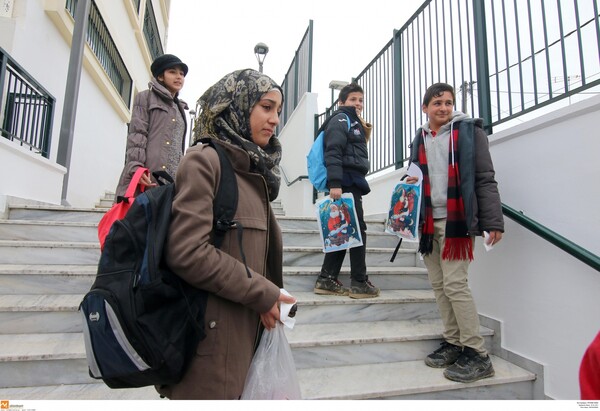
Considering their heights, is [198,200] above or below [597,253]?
above

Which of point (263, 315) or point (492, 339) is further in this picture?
point (492, 339)

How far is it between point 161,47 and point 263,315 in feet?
47.5

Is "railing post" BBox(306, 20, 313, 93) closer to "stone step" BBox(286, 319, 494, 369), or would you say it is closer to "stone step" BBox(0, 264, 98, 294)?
"stone step" BBox(286, 319, 494, 369)

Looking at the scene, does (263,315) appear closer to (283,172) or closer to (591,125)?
(591,125)

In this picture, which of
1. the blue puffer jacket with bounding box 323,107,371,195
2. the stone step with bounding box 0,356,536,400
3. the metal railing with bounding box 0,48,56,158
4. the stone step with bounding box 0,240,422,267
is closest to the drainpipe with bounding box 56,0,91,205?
the metal railing with bounding box 0,48,56,158

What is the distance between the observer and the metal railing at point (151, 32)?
34.7 ft

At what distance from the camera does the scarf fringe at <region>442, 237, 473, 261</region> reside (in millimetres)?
2002

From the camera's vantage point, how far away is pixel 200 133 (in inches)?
42.9

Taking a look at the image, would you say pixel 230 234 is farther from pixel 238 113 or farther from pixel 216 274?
pixel 238 113

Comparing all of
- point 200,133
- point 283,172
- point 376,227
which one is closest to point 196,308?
point 200,133

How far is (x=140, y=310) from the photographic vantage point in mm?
786

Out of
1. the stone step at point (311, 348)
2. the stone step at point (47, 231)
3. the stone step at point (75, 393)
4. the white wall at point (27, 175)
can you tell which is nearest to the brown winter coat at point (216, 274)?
the stone step at point (75, 393)

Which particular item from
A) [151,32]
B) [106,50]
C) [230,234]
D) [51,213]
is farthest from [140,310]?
[151,32]

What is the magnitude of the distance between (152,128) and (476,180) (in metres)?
2.14
